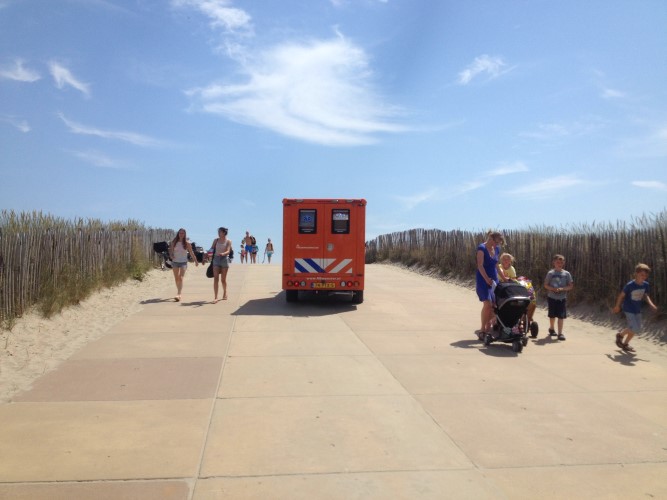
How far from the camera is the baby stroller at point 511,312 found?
8.48 metres

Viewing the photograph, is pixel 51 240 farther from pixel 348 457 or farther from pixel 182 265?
pixel 348 457

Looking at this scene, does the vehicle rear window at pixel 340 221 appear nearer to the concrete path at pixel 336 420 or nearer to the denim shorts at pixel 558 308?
the concrete path at pixel 336 420

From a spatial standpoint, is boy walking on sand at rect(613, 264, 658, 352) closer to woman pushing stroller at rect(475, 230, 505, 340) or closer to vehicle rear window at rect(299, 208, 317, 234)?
woman pushing stroller at rect(475, 230, 505, 340)

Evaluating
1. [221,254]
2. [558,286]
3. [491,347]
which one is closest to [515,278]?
[558,286]

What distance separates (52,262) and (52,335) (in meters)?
2.33

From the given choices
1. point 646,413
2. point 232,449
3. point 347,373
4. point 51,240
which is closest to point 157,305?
point 51,240

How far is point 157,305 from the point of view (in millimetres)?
12883

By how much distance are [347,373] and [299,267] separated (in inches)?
244

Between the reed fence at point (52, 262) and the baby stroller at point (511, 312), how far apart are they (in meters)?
7.52

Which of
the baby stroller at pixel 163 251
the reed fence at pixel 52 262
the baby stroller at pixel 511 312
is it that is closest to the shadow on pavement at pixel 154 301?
the reed fence at pixel 52 262

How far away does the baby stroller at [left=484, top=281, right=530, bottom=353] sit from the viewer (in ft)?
27.8

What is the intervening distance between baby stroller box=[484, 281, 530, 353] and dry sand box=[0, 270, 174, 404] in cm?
623

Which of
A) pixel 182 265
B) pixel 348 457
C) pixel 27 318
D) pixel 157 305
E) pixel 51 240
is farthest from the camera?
pixel 182 265

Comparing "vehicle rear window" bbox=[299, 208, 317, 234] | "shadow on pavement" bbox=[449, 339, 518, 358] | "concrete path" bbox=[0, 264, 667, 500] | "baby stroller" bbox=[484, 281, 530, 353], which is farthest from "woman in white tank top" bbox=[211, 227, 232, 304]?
"baby stroller" bbox=[484, 281, 530, 353]
